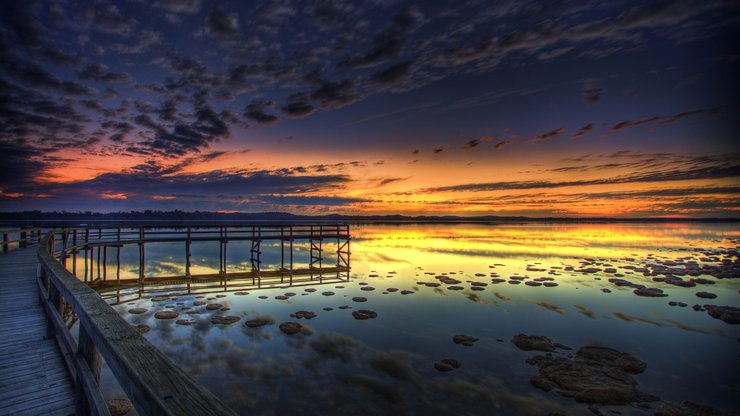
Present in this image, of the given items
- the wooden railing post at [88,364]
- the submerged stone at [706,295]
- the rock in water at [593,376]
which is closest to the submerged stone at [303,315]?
the rock in water at [593,376]

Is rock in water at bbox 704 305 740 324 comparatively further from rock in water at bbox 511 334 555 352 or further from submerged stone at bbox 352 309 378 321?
submerged stone at bbox 352 309 378 321

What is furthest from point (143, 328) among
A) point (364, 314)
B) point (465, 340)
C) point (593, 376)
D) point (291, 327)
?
point (593, 376)

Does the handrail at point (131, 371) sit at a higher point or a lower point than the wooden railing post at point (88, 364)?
higher

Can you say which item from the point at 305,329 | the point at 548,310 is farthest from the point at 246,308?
the point at 548,310

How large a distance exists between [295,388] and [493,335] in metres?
7.13

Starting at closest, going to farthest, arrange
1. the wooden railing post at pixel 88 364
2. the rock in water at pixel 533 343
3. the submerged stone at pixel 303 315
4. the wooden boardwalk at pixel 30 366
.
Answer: the wooden railing post at pixel 88 364, the wooden boardwalk at pixel 30 366, the rock in water at pixel 533 343, the submerged stone at pixel 303 315

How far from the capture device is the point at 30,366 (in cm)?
447

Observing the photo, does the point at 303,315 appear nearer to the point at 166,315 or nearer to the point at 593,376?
the point at 166,315

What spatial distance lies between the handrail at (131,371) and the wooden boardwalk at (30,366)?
520mm

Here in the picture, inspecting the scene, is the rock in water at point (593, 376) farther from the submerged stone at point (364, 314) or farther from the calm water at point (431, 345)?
the submerged stone at point (364, 314)

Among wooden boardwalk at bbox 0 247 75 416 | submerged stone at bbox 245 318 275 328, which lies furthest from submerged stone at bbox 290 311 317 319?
wooden boardwalk at bbox 0 247 75 416

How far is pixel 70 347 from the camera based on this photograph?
3.92 metres

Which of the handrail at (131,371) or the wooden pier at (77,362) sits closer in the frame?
the handrail at (131,371)

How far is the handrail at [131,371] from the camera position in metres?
1.62
